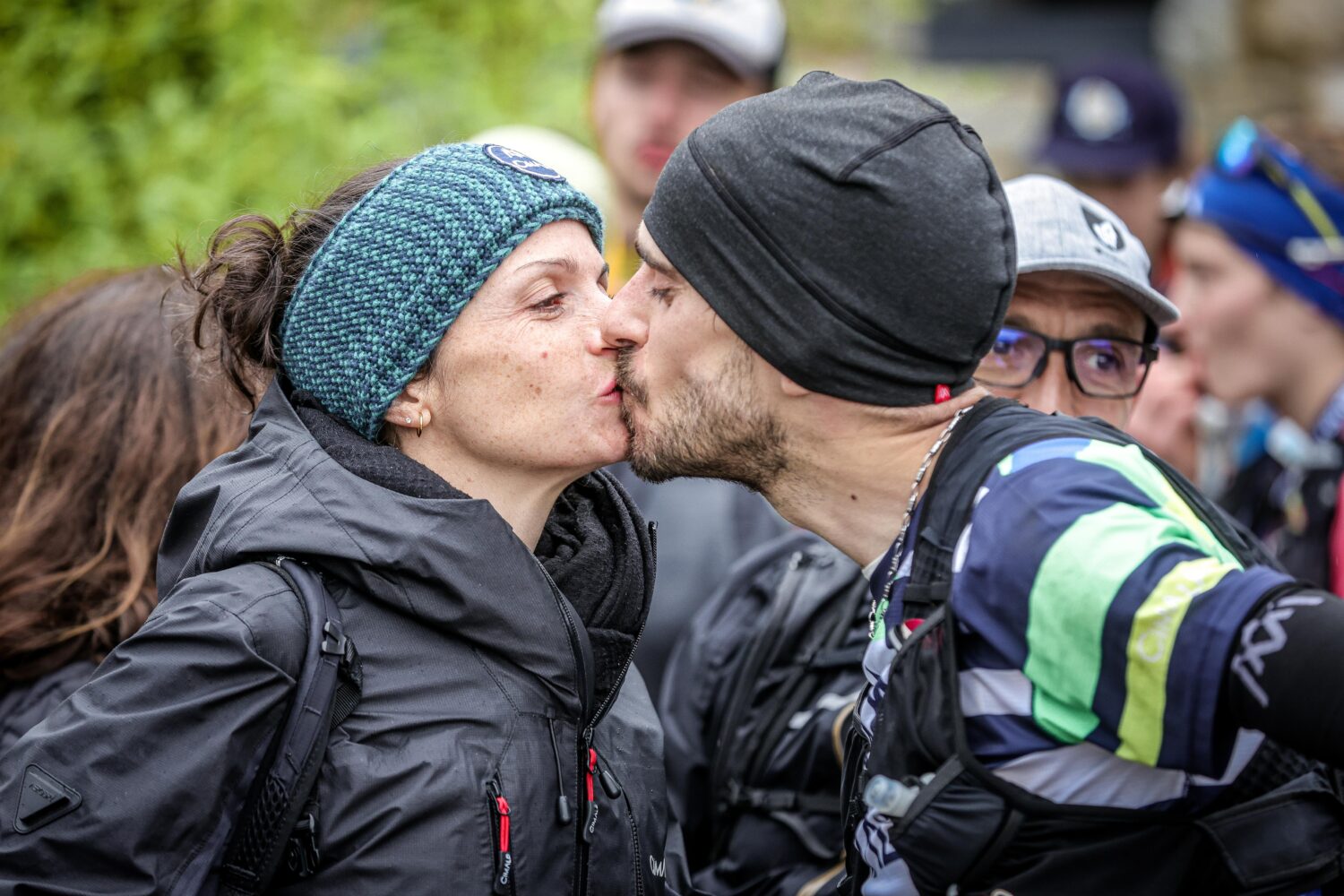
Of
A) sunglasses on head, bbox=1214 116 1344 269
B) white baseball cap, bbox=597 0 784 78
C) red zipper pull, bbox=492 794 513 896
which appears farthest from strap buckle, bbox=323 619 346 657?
sunglasses on head, bbox=1214 116 1344 269

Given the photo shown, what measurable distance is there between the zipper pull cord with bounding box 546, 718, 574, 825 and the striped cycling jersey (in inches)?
22.6

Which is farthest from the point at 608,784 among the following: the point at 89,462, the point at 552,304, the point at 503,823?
the point at 89,462

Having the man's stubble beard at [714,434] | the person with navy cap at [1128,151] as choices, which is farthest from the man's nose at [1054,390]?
the person with navy cap at [1128,151]

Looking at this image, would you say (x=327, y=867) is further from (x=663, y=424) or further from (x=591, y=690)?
(x=663, y=424)

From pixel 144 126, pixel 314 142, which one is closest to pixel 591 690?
pixel 314 142

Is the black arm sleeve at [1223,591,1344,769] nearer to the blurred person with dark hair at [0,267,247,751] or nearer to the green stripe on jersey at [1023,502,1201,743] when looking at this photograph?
the green stripe on jersey at [1023,502,1201,743]

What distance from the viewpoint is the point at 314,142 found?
4676mm

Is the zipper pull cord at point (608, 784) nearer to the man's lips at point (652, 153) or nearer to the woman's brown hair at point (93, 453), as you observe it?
the woman's brown hair at point (93, 453)

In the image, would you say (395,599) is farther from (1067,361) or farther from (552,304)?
(1067,361)

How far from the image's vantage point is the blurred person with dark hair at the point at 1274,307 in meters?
4.23

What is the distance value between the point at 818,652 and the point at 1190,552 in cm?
133

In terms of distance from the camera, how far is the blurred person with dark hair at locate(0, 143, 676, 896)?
207 centimetres

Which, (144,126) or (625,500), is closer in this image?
(625,500)

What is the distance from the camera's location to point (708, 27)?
4766mm
